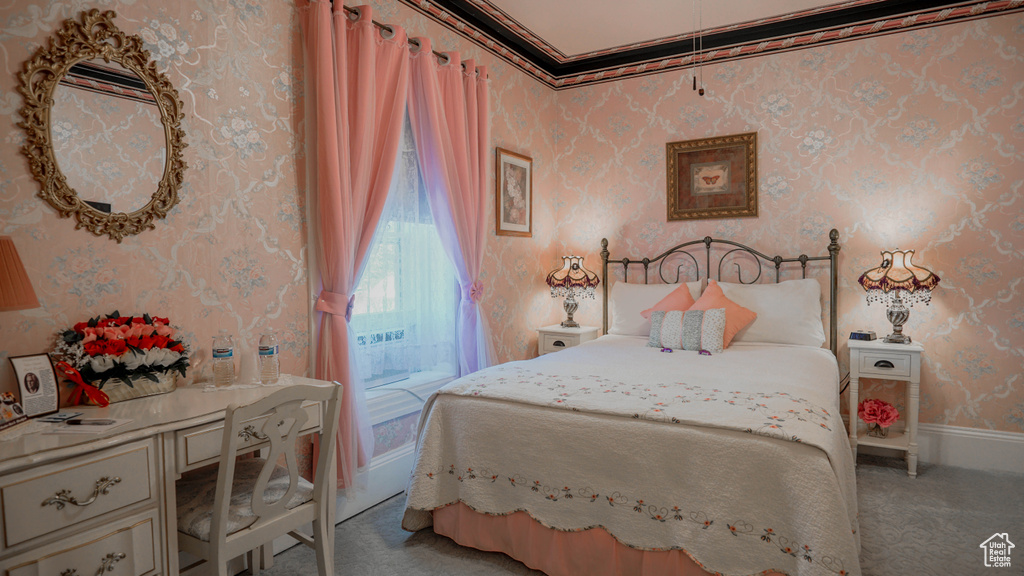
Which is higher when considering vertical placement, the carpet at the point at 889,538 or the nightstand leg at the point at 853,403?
the nightstand leg at the point at 853,403

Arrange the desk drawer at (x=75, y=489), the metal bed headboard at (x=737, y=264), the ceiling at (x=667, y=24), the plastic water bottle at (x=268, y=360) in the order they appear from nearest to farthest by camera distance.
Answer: the desk drawer at (x=75, y=489), the plastic water bottle at (x=268, y=360), the ceiling at (x=667, y=24), the metal bed headboard at (x=737, y=264)

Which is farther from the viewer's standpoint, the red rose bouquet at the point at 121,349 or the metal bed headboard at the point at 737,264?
the metal bed headboard at the point at 737,264

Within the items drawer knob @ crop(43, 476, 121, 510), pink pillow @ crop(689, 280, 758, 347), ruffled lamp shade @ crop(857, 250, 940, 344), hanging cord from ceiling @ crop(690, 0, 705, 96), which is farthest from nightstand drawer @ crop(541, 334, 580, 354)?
drawer knob @ crop(43, 476, 121, 510)

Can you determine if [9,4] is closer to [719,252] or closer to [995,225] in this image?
[719,252]

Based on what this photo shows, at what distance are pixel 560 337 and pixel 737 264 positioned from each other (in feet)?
4.86

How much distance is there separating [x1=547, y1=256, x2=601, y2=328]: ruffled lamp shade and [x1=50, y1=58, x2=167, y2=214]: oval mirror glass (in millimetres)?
3138

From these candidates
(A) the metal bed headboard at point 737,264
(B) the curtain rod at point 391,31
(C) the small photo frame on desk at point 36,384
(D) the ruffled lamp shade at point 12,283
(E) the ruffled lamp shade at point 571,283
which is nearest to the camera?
(D) the ruffled lamp shade at point 12,283

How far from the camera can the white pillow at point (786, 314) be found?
3.69m

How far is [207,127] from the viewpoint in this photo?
2.31 m

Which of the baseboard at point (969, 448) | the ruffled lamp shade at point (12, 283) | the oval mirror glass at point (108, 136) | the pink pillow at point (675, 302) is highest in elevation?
the oval mirror glass at point (108, 136)

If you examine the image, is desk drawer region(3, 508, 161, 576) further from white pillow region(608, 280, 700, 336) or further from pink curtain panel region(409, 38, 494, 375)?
white pillow region(608, 280, 700, 336)

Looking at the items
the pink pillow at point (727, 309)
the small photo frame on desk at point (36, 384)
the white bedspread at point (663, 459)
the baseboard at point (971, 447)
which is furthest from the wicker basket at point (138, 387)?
the baseboard at point (971, 447)

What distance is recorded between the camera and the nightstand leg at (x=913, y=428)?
131 inches

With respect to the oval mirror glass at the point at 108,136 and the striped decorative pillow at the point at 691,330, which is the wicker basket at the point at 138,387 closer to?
the oval mirror glass at the point at 108,136
